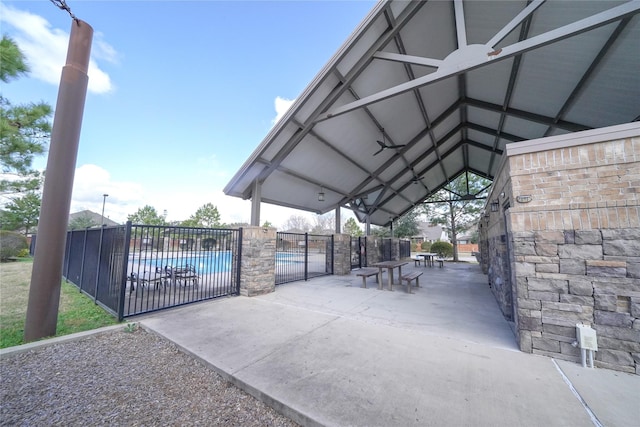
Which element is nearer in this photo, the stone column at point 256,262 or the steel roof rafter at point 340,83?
the steel roof rafter at point 340,83

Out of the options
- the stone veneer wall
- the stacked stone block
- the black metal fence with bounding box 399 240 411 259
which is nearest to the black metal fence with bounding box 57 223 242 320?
the stacked stone block

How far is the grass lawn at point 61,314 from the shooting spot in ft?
12.0

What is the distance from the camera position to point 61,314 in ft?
14.8

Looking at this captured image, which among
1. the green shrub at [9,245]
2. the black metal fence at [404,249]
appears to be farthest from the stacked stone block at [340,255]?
the green shrub at [9,245]

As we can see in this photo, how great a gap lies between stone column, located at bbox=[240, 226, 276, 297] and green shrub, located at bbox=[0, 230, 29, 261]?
47.3 ft

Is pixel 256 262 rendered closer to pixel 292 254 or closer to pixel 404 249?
pixel 292 254

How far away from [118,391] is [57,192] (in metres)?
3.18

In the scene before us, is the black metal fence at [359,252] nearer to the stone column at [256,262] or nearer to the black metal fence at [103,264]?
the stone column at [256,262]

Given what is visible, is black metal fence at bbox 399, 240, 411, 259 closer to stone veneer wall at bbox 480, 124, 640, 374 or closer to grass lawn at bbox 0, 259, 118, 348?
stone veneer wall at bbox 480, 124, 640, 374

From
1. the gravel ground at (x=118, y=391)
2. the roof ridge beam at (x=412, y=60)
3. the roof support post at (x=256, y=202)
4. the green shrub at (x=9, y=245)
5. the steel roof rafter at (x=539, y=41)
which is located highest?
the roof ridge beam at (x=412, y=60)

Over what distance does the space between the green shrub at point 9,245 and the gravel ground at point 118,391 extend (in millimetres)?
14489

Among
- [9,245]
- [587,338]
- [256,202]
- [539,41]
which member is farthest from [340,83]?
[9,245]

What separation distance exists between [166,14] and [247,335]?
755 cm

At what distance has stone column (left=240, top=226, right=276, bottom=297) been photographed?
20.3ft
